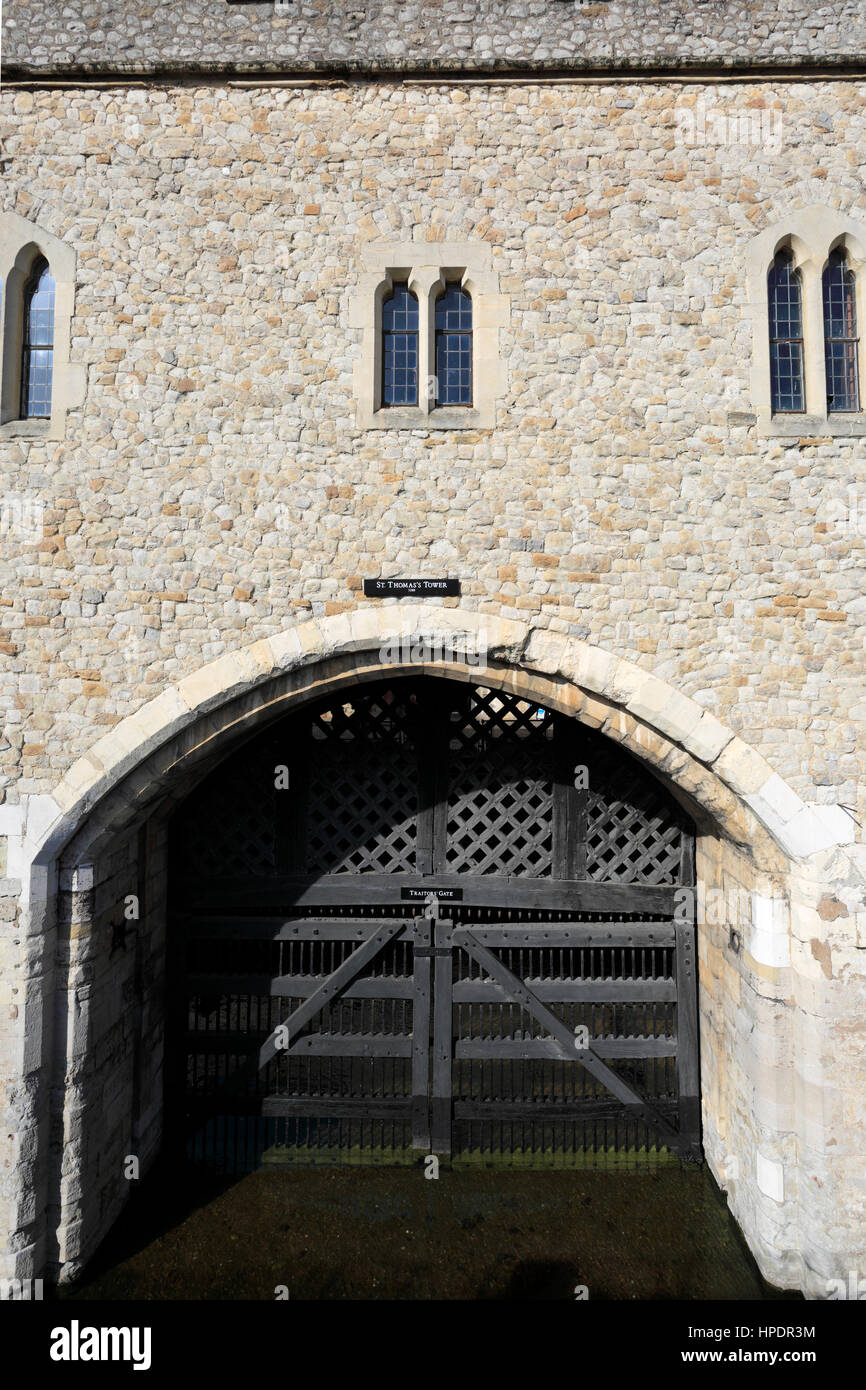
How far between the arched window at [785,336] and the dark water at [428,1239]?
5690 mm

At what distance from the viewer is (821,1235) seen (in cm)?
409

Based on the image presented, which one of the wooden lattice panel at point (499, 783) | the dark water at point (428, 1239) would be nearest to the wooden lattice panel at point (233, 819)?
the wooden lattice panel at point (499, 783)

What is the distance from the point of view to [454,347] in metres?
4.72

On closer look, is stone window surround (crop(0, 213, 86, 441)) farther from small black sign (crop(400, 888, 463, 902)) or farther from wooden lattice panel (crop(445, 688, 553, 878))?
small black sign (crop(400, 888, 463, 902))

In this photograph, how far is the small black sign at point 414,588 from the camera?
434 centimetres

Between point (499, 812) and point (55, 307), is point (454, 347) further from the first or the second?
point (499, 812)

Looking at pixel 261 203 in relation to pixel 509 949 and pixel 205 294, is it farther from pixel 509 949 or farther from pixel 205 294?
pixel 509 949

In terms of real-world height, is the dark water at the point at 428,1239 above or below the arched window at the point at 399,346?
below

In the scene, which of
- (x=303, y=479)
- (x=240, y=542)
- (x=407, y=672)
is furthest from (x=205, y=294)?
(x=407, y=672)

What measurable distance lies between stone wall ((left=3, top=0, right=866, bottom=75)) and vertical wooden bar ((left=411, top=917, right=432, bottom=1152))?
6149 mm

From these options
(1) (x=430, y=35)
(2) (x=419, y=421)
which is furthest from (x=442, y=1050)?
(1) (x=430, y=35)

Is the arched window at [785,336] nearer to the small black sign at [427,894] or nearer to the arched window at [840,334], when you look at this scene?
the arched window at [840,334]

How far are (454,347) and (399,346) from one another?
38 cm
